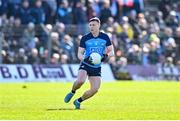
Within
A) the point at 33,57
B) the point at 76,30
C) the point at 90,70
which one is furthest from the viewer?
the point at 76,30

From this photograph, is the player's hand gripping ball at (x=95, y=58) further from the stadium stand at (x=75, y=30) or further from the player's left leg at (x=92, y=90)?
the stadium stand at (x=75, y=30)

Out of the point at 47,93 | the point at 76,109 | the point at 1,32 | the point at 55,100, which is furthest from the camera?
the point at 1,32

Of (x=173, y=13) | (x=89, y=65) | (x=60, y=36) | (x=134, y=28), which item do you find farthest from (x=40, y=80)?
(x=89, y=65)

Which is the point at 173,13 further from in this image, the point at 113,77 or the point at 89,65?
the point at 89,65

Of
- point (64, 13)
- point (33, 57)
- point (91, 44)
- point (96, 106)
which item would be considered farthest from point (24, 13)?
point (91, 44)

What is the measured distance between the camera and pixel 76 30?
38.0m

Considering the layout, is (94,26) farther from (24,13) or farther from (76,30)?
(24,13)

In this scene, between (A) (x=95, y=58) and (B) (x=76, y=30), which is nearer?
(A) (x=95, y=58)

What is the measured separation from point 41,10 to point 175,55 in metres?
7.36

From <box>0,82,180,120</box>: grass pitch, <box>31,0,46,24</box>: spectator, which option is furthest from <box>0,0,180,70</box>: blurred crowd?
<box>0,82,180,120</box>: grass pitch

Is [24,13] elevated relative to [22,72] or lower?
elevated

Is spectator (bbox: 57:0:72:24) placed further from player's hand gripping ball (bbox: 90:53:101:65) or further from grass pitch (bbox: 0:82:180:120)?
player's hand gripping ball (bbox: 90:53:101:65)

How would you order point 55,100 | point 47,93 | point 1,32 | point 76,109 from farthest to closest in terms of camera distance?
point 1,32 < point 47,93 < point 55,100 < point 76,109

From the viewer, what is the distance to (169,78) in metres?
40.4
